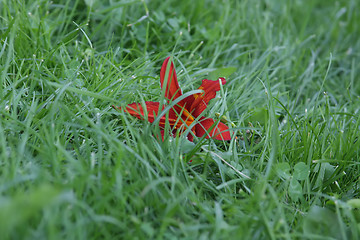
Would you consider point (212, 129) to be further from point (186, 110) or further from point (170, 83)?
point (170, 83)

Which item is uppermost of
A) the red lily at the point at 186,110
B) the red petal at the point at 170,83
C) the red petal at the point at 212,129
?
the red petal at the point at 170,83

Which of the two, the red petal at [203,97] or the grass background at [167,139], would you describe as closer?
the grass background at [167,139]

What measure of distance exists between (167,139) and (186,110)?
0.68ft

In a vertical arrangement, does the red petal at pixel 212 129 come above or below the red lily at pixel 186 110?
below

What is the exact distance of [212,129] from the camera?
1553 millimetres

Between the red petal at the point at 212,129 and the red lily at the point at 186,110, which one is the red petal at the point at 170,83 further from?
the red petal at the point at 212,129

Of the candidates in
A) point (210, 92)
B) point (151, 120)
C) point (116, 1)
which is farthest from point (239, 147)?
point (116, 1)

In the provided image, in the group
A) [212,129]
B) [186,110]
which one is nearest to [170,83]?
[186,110]

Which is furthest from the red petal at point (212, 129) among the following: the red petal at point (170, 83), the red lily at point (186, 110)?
the red petal at point (170, 83)

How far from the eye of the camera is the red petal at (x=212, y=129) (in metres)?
1.54

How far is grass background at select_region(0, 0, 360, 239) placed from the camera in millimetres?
1175

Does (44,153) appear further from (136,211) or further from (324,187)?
(324,187)

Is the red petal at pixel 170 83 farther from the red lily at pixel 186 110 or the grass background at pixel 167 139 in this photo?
the grass background at pixel 167 139

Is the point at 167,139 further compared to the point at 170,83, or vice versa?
the point at 170,83
